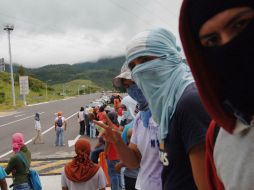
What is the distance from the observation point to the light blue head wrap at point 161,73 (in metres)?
A: 1.73

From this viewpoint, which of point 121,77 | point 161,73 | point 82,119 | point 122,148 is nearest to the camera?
point 161,73

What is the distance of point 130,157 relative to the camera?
2.49 metres

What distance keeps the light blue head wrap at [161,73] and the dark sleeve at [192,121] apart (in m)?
0.09

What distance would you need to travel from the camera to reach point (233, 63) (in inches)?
36.4

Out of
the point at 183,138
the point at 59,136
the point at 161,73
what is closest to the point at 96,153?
the point at 161,73

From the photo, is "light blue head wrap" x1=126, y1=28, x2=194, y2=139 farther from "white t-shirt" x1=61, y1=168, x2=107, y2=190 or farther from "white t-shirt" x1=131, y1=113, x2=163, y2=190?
"white t-shirt" x1=61, y1=168, x2=107, y2=190

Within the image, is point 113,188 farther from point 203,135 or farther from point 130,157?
point 203,135

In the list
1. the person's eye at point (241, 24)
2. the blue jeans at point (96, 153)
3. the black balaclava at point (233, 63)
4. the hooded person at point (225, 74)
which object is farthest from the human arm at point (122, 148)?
the blue jeans at point (96, 153)

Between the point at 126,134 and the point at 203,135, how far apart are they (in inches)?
86.7

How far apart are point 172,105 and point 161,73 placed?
186 mm

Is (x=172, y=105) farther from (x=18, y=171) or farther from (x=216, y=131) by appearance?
(x=18, y=171)

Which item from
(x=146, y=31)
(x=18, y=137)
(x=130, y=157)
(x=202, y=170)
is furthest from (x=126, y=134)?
(x=18, y=137)

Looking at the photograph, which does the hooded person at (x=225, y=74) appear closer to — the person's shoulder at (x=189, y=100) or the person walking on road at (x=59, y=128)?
the person's shoulder at (x=189, y=100)

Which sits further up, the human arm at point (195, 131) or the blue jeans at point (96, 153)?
the human arm at point (195, 131)
